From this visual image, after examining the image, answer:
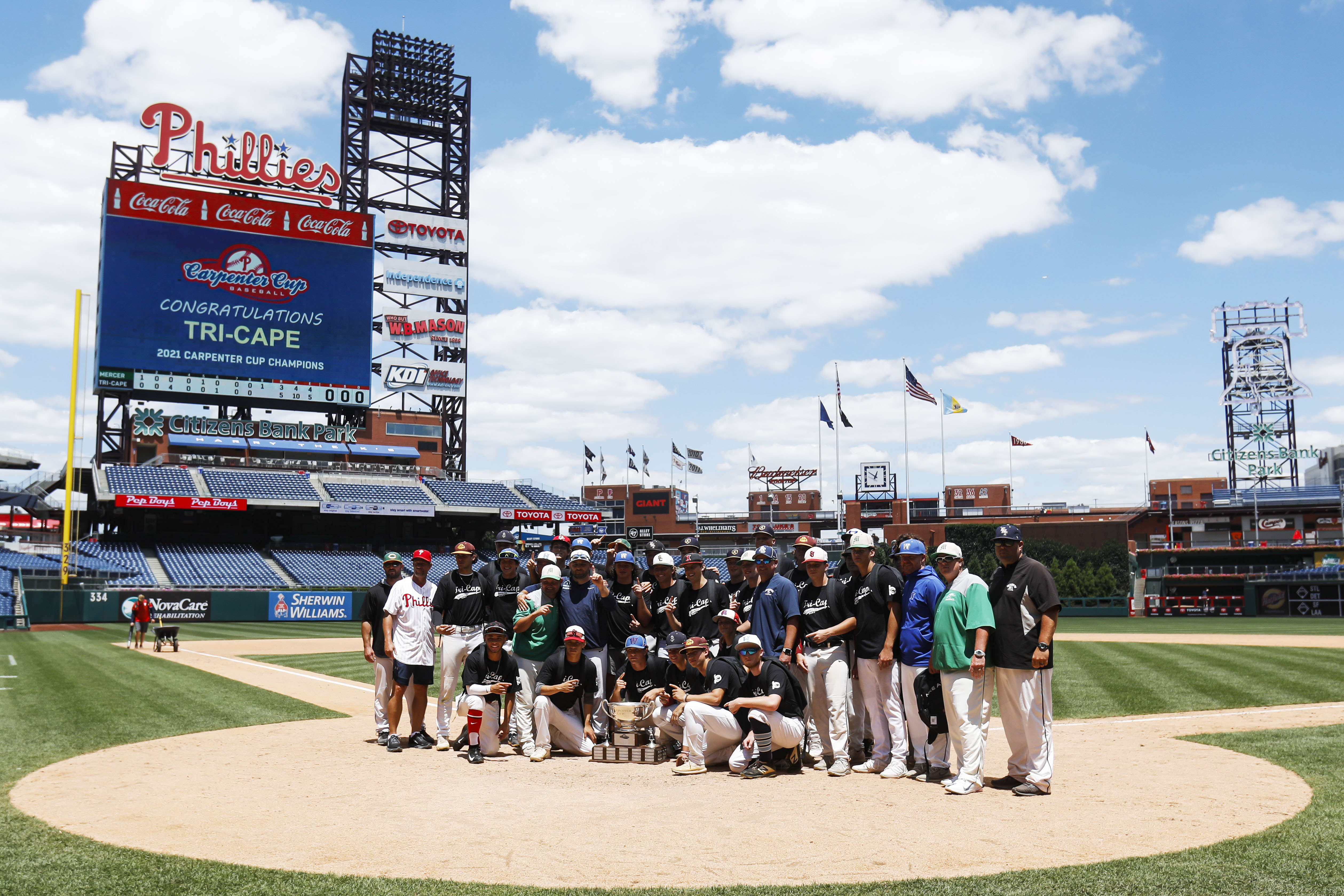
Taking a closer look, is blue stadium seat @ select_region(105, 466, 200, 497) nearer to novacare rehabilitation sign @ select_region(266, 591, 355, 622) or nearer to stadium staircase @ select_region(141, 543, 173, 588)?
stadium staircase @ select_region(141, 543, 173, 588)

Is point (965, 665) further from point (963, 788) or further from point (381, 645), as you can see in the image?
point (381, 645)

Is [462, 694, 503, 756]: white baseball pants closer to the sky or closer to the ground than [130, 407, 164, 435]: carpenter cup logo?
closer to the ground

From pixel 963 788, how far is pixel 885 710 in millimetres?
1077

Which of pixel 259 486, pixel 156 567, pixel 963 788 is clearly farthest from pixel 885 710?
pixel 259 486

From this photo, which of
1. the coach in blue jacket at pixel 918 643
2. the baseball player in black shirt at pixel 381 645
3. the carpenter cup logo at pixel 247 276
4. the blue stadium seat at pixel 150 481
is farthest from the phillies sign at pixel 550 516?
the coach in blue jacket at pixel 918 643

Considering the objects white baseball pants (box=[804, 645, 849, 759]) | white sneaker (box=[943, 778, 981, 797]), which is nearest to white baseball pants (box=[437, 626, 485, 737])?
white baseball pants (box=[804, 645, 849, 759])

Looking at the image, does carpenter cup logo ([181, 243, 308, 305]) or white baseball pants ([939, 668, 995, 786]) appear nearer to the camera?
white baseball pants ([939, 668, 995, 786])

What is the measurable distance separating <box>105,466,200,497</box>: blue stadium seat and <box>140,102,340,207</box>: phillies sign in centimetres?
1500

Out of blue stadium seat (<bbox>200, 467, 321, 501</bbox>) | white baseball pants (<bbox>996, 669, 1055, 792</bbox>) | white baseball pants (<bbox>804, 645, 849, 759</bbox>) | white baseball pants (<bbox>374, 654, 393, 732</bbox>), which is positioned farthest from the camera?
blue stadium seat (<bbox>200, 467, 321, 501</bbox>)

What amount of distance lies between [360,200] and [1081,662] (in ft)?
163

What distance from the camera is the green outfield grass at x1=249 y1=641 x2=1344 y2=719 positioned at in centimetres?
1283

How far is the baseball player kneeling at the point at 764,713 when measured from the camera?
797 cm

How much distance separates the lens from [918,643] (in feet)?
25.7

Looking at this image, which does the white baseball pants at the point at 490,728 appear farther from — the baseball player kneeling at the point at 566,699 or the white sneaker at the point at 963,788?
the white sneaker at the point at 963,788
